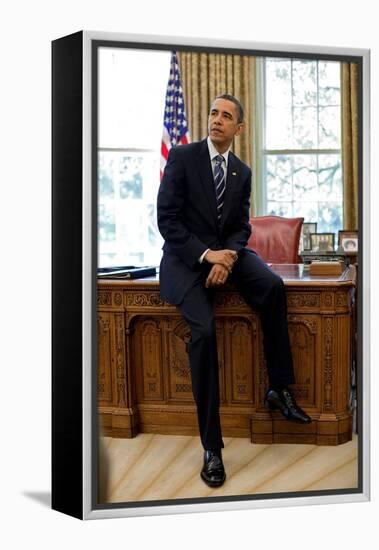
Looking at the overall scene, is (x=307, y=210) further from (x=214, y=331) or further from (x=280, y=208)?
(x=214, y=331)

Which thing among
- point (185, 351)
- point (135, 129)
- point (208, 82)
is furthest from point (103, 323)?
point (208, 82)

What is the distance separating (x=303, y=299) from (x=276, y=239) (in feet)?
6.06

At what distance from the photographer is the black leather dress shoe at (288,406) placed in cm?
396

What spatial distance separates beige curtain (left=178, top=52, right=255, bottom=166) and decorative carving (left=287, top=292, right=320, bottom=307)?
355 cm

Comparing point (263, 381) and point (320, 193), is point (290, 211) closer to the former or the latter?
point (320, 193)

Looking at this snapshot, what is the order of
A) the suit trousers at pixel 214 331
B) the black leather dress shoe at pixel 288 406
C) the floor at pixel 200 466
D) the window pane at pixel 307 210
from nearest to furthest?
the floor at pixel 200 466, the suit trousers at pixel 214 331, the black leather dress shoe at pixel 288 406, the window pane at pixel 307 210

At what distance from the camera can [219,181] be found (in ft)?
12.7

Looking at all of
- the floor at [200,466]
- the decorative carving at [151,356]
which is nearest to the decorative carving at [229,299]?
the decorative carving at [151,356]

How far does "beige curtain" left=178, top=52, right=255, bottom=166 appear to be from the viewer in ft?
24.3

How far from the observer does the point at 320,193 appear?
24.1 feet

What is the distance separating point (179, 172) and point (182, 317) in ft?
2.55

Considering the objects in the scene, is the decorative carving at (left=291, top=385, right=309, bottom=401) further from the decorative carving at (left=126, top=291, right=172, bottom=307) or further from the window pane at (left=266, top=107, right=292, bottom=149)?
the window pane at (left=266, top=107, right=292, bottom=149)

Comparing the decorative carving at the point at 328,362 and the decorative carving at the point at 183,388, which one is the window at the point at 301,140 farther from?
the decorative carving at the point at 183,388

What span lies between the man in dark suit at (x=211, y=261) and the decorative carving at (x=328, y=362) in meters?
0.15
